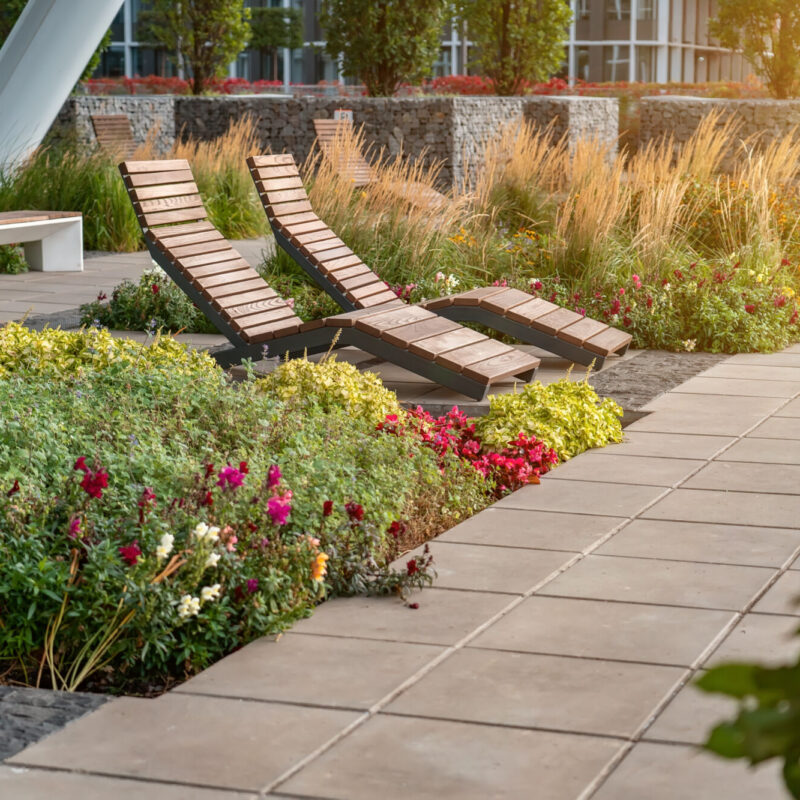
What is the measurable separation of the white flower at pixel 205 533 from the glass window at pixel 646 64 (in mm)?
51910

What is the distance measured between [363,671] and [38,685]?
0.71 metres

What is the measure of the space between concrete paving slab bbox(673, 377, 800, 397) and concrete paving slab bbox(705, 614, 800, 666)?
10.9ft

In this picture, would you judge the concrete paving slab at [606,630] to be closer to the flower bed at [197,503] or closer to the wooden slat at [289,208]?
the flower bed at [197,503]

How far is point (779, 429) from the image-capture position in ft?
18.7

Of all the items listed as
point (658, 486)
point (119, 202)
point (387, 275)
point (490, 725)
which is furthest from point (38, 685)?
point (119, 202)

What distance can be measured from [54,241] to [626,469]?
7354 millimetres

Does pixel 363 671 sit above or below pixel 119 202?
below

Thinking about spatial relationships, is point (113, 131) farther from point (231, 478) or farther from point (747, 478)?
point (231, 478)

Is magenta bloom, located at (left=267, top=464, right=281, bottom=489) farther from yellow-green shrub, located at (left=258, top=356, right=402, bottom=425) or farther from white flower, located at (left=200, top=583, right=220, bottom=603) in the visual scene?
yellow-green shrub, located at (left=258, top=356, right=402, bottom=425)

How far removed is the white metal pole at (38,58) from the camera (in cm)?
1231

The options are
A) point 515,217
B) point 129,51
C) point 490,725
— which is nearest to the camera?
point 490,725

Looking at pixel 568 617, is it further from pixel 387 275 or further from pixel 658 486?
pixel 387 275

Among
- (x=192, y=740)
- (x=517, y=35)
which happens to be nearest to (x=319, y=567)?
(x=192, y=740)

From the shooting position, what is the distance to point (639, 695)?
2.85 metres
